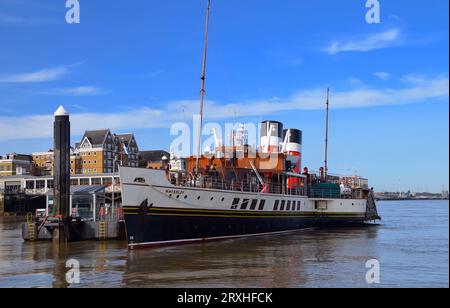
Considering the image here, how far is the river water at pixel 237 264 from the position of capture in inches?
812

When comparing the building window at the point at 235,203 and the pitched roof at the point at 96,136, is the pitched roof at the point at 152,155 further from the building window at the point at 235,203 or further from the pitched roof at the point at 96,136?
the building window at the point at 235,203

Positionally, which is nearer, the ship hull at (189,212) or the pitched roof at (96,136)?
the ship hull at (189,212)

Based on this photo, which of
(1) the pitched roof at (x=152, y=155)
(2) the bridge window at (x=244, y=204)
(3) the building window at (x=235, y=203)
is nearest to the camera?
(3) the building window at (x=235, y=203)

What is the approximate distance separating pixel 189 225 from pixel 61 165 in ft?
41.2

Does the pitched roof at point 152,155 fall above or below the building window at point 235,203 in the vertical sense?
above

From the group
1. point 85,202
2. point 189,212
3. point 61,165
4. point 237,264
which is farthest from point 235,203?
point 85,202

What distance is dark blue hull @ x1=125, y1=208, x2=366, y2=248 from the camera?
3083 centimetres

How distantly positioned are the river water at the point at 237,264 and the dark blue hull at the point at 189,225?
1.03 m

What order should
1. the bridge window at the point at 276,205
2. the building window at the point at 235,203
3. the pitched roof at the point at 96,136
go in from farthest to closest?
the pitched roof at the point at 96,136 → the bridge window at the point at 276,205 → the building window at the point at 235,203

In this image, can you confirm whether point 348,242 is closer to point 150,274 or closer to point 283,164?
point 283,164

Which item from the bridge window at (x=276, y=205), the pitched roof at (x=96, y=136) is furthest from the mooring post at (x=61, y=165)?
the pitched roof at (x=96, y=136)

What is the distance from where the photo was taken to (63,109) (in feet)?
132

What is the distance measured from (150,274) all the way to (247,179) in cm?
1904

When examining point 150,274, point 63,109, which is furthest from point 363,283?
point 63,109
